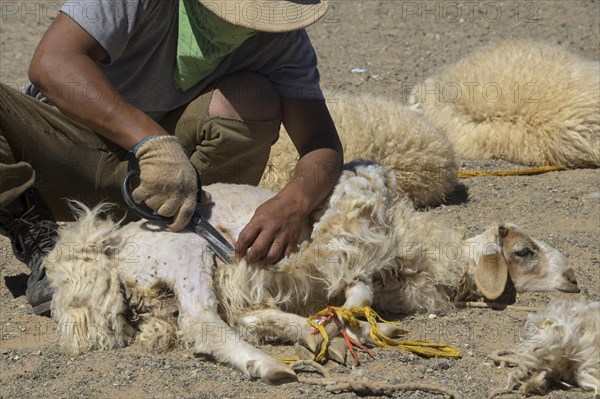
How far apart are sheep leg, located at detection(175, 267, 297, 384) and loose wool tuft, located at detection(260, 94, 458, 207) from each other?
185cm

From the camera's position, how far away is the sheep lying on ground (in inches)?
134

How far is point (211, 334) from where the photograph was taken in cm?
331

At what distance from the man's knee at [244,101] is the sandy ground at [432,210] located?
3.53 feet

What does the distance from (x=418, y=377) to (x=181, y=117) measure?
1.63 m

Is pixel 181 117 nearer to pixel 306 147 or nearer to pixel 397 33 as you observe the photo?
pixel 306 147

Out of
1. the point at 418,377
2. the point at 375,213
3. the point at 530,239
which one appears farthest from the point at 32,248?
the point at 530,239

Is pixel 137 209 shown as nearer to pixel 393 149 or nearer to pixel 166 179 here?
pixel 166 179

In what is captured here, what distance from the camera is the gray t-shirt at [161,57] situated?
3668 mm

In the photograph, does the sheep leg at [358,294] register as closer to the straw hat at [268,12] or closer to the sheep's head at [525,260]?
the sheep's head at [525,260]

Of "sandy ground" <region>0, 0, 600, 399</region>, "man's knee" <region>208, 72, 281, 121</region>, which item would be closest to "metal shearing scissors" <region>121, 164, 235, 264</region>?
"sandy ground" <region>0, 0, 600, 399</region>

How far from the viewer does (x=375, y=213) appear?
381cm

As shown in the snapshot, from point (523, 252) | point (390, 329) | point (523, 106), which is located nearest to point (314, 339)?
point (390, 329)

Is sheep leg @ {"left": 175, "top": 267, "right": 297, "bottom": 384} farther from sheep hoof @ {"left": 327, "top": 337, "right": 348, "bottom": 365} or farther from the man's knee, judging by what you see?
the man's knee

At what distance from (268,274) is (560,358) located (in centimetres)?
112
